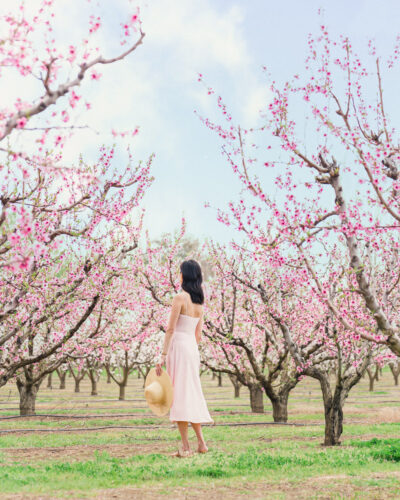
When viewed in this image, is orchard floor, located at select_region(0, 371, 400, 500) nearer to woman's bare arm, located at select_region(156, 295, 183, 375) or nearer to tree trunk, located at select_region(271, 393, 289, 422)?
woman's bare arm, located at select_region(156, 295, 183, 375)

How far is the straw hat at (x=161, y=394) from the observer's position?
845 cm

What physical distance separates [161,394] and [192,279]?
1.89 m

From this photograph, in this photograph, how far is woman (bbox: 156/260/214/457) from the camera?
28.2 feet

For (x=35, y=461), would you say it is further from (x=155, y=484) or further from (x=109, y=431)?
(x=109, y=431)

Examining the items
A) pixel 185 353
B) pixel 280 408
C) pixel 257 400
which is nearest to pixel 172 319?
pixel 185 353

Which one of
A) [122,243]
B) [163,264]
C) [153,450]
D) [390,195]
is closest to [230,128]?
[390,195]

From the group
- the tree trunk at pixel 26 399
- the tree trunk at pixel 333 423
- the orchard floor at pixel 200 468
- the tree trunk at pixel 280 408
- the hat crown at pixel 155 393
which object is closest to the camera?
the orchard floor at pixel 200 468

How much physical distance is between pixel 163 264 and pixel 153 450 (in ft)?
29.1

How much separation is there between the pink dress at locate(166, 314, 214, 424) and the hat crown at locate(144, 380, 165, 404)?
280 mm

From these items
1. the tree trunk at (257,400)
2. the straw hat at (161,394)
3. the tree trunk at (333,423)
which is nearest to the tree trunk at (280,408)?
the tree trunk at (257,400)

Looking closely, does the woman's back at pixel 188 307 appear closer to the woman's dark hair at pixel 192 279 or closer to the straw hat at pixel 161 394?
the woman's dark hair at pixel 192 279

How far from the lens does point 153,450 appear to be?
435 inches

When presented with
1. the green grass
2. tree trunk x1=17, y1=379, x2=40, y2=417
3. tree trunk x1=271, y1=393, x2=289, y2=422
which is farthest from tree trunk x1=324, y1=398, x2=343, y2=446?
tree trunk x1=17, y1=379, x2=40, y2=417

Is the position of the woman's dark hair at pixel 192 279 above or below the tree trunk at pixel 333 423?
above
